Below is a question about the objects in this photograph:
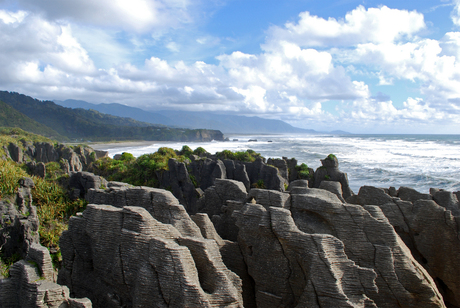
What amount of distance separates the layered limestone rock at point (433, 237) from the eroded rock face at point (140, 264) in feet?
27.0

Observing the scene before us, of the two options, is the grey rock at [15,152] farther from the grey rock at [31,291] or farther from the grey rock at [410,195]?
the grey rock at [410,195]

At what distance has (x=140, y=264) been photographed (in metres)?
7.13

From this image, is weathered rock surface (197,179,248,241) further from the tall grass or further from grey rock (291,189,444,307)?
the tall grass

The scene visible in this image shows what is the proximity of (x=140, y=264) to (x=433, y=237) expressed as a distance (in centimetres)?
1078

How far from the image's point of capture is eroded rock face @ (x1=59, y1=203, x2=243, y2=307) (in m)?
6.57

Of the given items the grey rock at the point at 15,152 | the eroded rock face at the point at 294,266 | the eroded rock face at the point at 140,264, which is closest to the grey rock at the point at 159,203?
the eroded rock face at the point at 140,264

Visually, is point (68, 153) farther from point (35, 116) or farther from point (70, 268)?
point (35, 116)

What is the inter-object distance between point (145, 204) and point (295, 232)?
15.7ft

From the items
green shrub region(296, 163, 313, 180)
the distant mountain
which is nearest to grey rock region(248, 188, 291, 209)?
green shrub region(296, 163, 313, 180)

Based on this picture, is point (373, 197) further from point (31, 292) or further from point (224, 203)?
point (31, 292)

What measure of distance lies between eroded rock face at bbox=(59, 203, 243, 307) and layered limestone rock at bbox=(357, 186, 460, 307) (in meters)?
8.23

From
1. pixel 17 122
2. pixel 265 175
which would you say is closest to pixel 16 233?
pixel 265 175

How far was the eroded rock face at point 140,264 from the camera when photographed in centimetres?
657

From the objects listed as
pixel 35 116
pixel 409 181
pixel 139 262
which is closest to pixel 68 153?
pixel 139 262
